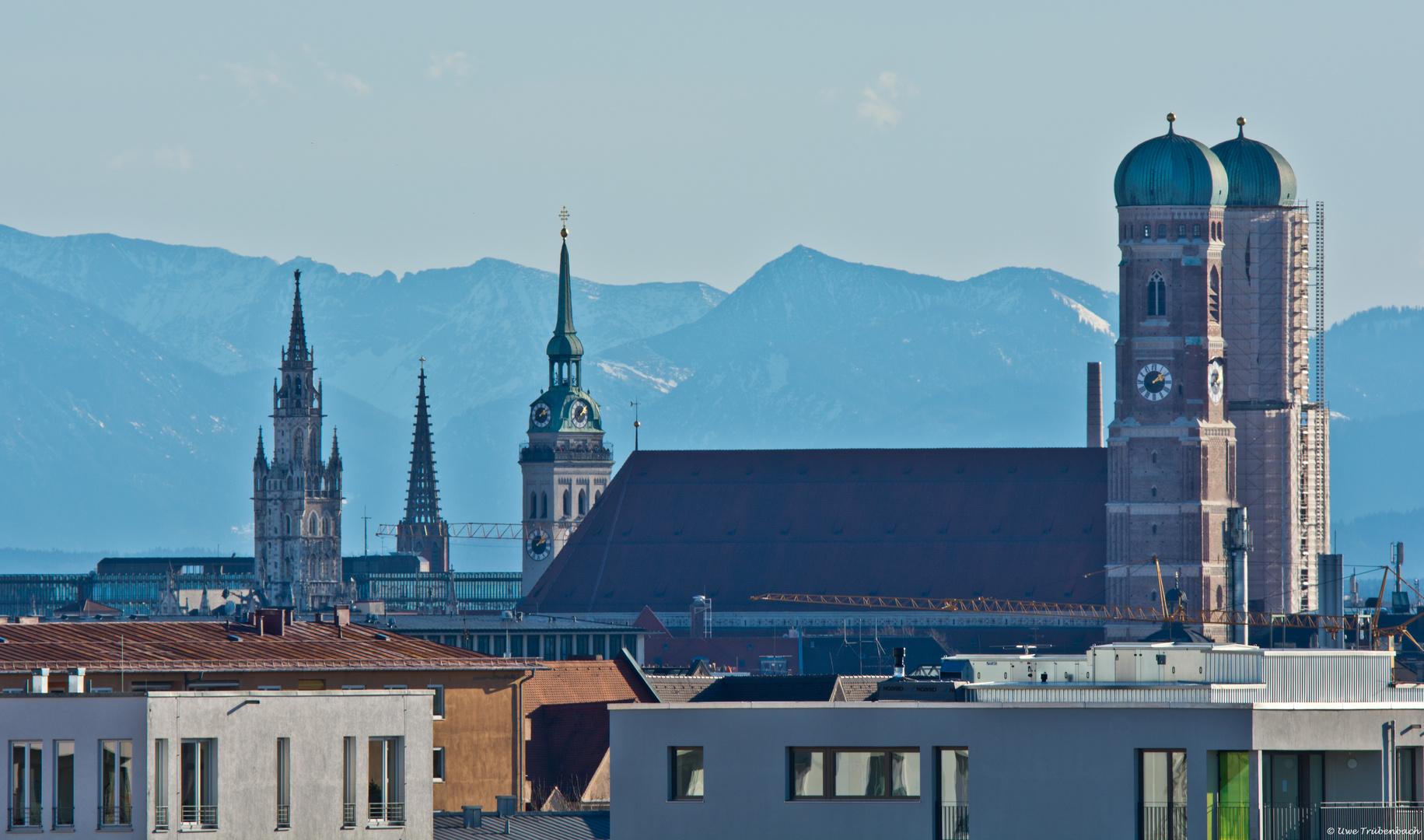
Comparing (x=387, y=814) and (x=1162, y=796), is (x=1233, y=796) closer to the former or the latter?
(x=1162, y=796)

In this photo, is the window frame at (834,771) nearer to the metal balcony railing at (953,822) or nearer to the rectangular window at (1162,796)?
the metal balcony railing at (953,822)

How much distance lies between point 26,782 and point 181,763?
2.98 meters

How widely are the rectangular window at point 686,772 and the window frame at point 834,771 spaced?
1644mm

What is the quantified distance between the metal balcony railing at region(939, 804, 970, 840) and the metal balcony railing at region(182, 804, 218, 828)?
15.3 metres

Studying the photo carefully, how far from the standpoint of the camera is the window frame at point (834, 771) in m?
50.9

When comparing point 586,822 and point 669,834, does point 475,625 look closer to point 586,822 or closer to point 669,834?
point 586,822

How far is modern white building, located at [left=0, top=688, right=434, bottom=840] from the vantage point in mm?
57688

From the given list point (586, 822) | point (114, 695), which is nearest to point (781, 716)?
point (114, 695)

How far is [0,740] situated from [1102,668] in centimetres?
2038

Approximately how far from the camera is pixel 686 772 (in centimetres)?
5244

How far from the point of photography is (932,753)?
50781 mm

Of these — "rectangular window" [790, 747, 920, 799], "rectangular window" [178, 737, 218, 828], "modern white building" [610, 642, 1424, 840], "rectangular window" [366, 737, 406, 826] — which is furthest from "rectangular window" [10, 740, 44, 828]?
"rectangular window" [790, 747, 920, 799]

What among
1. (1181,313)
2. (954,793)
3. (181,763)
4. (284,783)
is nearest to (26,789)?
(181,763)

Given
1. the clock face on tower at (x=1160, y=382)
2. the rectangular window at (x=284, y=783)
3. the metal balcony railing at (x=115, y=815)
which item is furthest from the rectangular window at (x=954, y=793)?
the clock face on tower at (x=1160, y=382)
